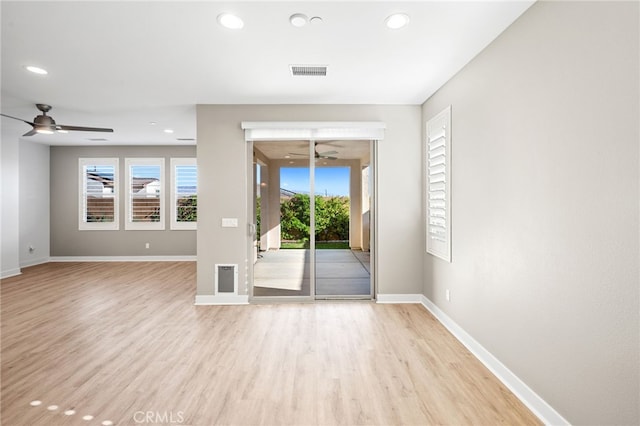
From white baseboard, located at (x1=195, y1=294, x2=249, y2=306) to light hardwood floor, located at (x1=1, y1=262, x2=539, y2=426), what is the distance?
125 mm

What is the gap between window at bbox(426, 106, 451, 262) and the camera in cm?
336

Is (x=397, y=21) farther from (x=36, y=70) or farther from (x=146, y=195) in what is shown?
(x=146, y=195)

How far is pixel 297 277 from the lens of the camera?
16.3 feet

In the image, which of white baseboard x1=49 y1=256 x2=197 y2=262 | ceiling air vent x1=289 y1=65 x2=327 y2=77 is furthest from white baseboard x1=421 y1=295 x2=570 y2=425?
white baseboard x1=49 y1=256 x2=197 y2=262

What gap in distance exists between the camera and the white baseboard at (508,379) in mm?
Result: 1913

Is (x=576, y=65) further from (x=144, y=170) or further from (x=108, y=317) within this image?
(x=144, y=170)

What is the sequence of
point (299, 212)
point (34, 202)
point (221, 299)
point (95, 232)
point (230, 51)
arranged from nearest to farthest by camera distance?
point (230, 51)
point (221, 299)
point (299, 212)
point (34, 202)
point (95, 232)

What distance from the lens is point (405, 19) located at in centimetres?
226

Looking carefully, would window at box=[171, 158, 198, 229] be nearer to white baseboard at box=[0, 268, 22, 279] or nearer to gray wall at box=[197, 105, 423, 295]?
white baseboard at box=[0, 268, 22, 279]

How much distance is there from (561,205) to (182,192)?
24.1ft

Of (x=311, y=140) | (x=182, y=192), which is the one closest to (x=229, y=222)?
(x=311, y=140)

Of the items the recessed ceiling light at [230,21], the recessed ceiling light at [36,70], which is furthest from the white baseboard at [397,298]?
the recessed ceiling light at [36,70]

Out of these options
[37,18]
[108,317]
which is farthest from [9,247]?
[37,18]

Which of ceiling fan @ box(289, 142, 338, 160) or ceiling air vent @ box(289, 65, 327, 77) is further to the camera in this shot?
ceiling fan @ box(289, 142, 338, 160)
